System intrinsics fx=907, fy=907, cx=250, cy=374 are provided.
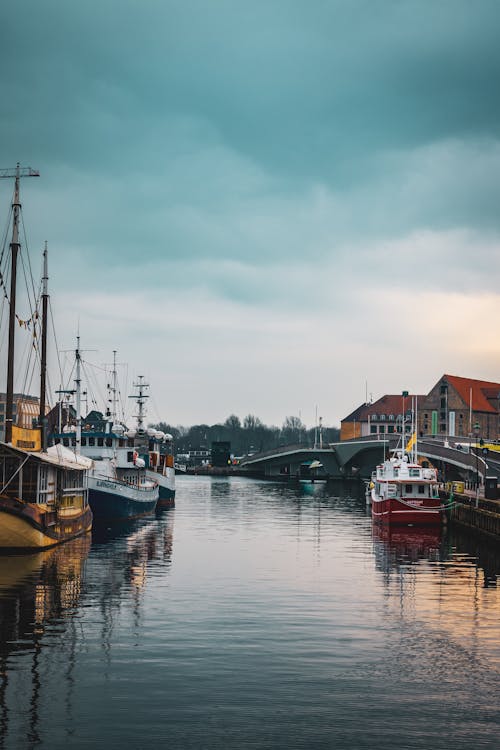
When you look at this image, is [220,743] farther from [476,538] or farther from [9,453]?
[476,538]

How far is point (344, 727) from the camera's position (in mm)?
18422

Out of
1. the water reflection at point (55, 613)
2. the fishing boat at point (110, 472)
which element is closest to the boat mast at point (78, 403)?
the fishing boat at point (110, 472)

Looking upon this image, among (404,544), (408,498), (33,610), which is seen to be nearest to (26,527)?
(33,610)

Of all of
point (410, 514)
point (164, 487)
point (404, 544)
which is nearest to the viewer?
point (404, 544)

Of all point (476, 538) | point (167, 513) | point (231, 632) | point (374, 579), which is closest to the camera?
point (231, 632)

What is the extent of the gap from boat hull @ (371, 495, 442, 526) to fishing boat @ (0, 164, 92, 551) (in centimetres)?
2513

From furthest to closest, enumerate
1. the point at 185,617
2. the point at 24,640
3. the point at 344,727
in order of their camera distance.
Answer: the point at 185,617
the point at 24,640
the point at 344,727

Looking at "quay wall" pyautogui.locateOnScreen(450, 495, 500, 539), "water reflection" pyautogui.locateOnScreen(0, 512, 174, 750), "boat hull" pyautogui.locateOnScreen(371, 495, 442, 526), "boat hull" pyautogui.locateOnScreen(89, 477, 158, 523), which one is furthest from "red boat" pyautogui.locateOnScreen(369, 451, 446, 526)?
"water reflection" pyautogui.locateOnScreen(0, 512, 174, 750)

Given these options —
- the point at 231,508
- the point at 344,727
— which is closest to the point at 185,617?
the point at 344,727

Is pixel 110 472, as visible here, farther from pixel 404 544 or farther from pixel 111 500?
pixel 404 544

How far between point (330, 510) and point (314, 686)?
78806mm

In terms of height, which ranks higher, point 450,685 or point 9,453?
point 9,453

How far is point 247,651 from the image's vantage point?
83.4 feet

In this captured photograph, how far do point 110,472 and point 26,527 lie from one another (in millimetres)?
33644
